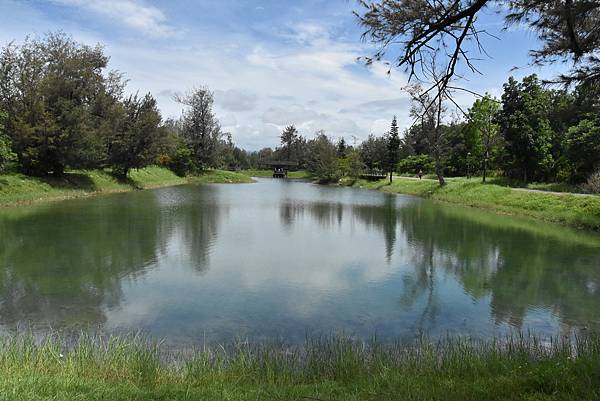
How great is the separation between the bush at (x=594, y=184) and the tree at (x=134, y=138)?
3273cm

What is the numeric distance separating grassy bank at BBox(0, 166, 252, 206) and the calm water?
12.0 feet

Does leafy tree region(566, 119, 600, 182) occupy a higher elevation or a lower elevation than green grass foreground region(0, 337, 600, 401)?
higher

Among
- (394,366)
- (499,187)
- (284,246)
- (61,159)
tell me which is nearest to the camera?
(394,366)

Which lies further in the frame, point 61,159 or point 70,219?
point 61,159

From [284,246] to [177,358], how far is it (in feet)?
30.6

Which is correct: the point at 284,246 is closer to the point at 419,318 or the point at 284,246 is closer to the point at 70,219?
the point at 419,318

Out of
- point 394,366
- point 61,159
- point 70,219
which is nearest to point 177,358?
point 394,366

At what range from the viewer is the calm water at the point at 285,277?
313 inches

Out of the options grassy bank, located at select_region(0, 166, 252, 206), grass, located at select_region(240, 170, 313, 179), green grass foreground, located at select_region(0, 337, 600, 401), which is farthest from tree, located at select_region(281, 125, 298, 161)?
green grass foreground, located at select_region(0, 337, 600, 401)

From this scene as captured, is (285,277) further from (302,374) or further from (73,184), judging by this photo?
(73,184)

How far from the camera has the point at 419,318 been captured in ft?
27.8

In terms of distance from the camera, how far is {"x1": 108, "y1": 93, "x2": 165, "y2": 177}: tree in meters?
37.9

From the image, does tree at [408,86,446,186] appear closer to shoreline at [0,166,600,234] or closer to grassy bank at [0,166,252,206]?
shoreline at [0,166,600,234]

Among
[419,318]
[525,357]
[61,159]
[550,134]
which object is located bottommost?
[419,318]
